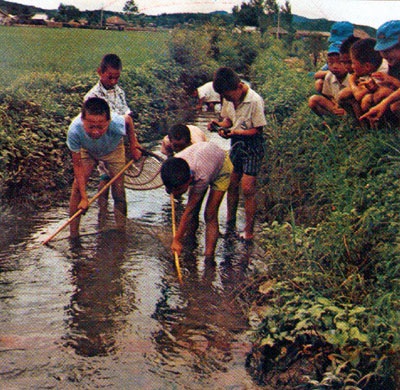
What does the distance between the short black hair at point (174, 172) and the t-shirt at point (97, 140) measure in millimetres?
1340

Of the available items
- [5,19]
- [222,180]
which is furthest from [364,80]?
[5,19]

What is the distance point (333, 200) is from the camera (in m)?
5.48

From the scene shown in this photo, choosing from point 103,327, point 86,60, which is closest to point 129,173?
point 103,327

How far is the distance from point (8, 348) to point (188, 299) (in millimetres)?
1420

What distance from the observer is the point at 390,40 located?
17.1ft

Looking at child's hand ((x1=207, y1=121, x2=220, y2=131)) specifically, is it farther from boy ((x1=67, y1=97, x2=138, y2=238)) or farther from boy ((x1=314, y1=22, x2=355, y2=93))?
boy ((x1=314, y1=22, x2=355, y2=93))

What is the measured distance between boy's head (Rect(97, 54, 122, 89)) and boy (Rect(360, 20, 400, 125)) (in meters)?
2.60

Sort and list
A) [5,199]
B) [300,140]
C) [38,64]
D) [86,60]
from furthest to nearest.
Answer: [86,60] → [38,64] → [5,199] → [300,140]

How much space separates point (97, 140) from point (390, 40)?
2.64 meters

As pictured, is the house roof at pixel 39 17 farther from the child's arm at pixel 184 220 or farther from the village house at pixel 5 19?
the child's arm at pixel 184 220

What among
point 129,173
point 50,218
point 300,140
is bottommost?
point 50,218

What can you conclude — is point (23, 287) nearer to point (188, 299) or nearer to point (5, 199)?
point (188, 299)

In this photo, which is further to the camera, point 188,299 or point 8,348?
point 188,299

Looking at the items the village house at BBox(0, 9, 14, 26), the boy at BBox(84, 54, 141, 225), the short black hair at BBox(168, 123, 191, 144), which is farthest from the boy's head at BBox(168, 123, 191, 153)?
the village house at BBox(0, 9, 14, 26)
